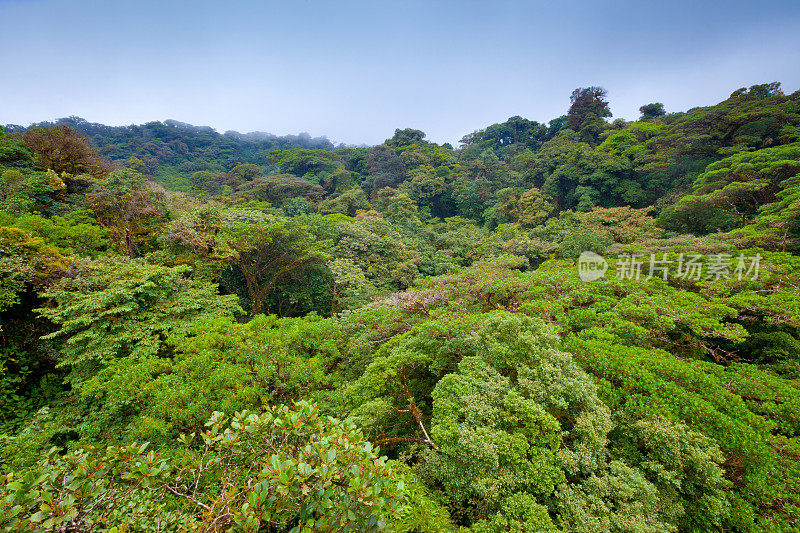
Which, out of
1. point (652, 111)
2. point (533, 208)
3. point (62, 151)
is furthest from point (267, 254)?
point (652, 111)

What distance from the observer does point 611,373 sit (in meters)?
5.09

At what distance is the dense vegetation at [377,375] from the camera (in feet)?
7.59

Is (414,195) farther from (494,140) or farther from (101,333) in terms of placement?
(101,333)

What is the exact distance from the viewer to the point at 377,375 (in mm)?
5641

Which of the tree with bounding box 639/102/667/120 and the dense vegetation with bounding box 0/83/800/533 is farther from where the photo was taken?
the tree with bounding box 639/102/667/120

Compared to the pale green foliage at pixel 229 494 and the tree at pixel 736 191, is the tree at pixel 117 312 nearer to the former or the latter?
the pale green foliage at pixel 229 494

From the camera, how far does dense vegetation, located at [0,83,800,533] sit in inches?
91.1

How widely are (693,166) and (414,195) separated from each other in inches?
800

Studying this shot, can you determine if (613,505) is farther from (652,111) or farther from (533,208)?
(652,111)

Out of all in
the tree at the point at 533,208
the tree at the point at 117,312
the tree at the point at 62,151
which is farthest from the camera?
the tree at the point at 533,208

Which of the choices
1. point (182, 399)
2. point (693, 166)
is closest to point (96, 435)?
point (182, 399)

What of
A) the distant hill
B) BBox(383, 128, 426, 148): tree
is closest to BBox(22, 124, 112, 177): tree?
the distant hill

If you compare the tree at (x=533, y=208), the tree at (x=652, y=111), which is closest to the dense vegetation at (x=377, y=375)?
the tree at (x=533, y=208)

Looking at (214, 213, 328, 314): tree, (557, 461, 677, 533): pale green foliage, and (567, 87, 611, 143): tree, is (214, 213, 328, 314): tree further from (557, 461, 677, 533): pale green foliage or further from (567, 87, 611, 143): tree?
(567, 87, 611, 143): tree
